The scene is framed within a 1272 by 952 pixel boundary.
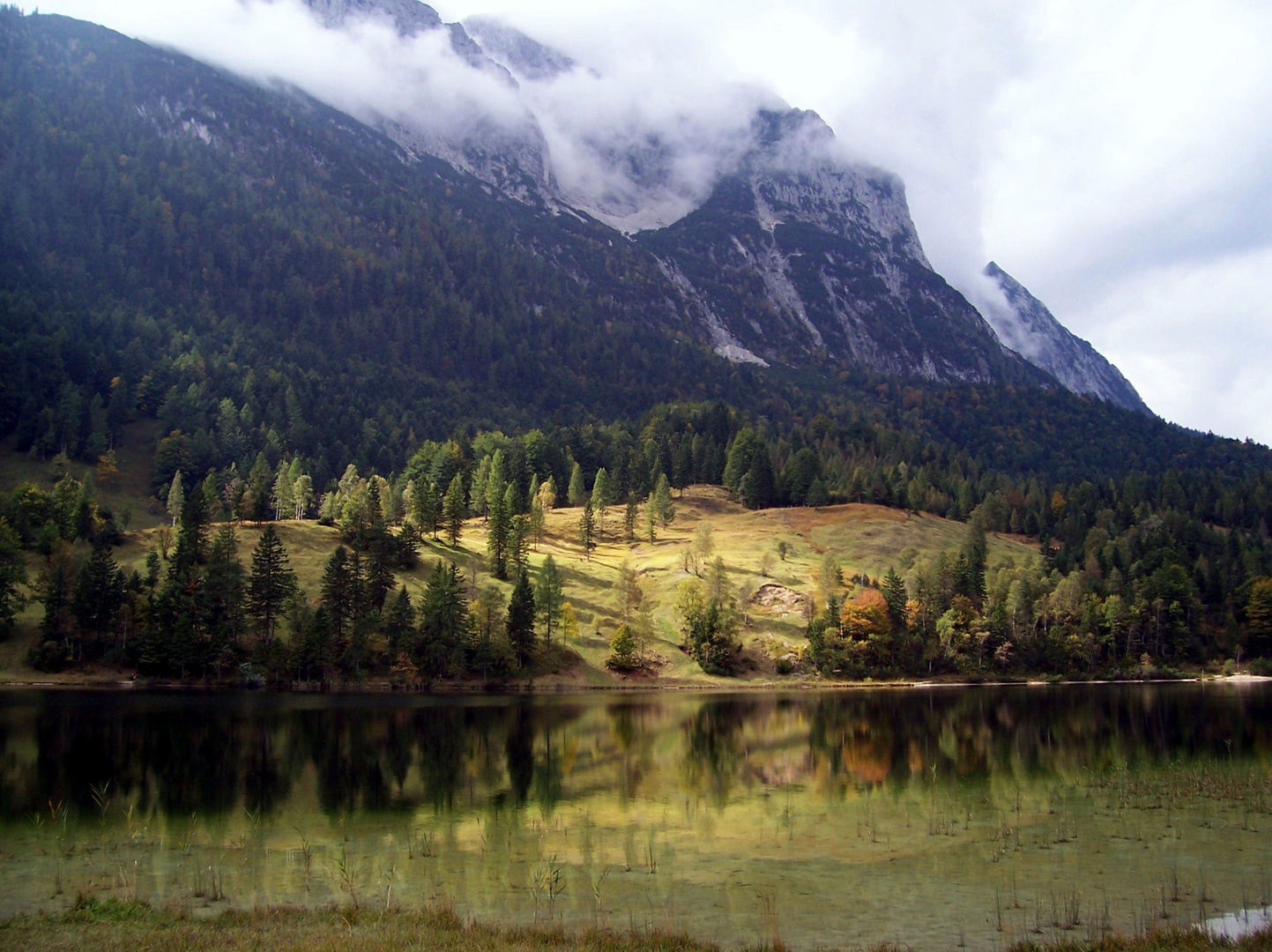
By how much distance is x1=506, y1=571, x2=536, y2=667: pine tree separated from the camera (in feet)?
419

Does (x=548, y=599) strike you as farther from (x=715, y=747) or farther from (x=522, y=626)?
(x=715, y=747)

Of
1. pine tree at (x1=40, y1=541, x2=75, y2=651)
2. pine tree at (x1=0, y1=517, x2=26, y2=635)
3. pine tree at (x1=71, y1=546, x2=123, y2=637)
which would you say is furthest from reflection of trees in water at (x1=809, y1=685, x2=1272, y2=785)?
pine tree at (x1=0, y1=517, x2=26, y2=635)

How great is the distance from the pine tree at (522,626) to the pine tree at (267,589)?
2997cm

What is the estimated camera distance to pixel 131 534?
14950cm

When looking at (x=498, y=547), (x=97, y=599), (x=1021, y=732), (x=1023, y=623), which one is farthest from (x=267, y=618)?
(x=1023, y=623)

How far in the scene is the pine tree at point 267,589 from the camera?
404 feet

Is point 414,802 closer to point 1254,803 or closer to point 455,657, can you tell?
point 1254,803

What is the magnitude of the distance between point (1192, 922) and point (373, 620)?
111m

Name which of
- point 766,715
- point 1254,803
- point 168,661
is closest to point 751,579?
point 766,715

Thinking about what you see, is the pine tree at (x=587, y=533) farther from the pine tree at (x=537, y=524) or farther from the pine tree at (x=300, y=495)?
the pine tree at (x=300, y=495)

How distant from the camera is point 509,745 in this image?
67.1 meters

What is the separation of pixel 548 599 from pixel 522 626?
5.73m

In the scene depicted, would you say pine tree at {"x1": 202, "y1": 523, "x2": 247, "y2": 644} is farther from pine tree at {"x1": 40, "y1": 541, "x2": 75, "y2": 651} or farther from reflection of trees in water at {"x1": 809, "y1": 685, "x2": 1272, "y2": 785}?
reflection of trees in water at {"x1": 809, "y1": 685, "x2": 1272, "y2": 785}

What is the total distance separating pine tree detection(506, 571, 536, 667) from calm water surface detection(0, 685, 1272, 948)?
4682 centimetres
